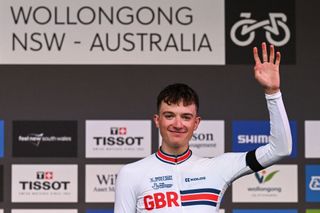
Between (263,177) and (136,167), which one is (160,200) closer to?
(136,167)

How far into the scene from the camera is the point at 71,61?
16.3 ft

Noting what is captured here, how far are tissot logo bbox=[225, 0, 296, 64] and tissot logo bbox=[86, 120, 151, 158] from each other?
29.4 inches

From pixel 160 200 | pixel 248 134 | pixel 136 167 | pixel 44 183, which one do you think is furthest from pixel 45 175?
pixel 160 200

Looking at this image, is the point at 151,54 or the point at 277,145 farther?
the point at 151,54

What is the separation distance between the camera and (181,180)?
3117 mm

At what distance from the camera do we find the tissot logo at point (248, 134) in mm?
4992

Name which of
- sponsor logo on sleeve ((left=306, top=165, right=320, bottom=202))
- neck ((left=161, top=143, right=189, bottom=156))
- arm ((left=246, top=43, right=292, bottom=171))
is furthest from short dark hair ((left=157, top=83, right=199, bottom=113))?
sponsor logo on sleeve ((left=306, top=165, right=320, bottom=202))

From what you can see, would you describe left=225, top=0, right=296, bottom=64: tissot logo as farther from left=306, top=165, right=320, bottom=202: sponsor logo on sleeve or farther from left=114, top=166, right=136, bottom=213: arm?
left=114, top=166, right=136, bottom=213: arm

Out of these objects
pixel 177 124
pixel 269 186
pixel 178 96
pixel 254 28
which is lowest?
pixel 269 186

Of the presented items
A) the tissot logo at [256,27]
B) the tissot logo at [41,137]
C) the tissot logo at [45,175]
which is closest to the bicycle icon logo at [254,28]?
the tissot logo at [256,27]

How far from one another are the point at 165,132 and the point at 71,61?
2053 millimetres

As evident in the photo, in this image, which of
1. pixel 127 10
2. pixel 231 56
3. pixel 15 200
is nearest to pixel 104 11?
pixel 127 10

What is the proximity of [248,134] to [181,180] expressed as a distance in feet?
6.39

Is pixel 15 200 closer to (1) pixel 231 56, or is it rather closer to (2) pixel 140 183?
(1) pixel 231 56
